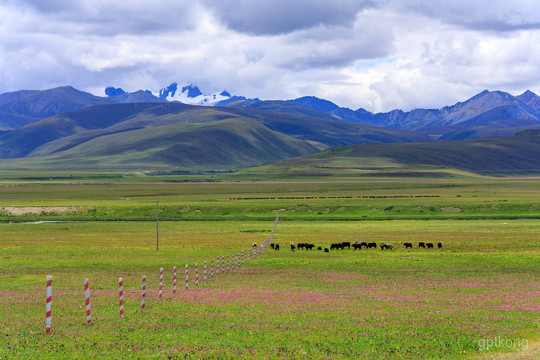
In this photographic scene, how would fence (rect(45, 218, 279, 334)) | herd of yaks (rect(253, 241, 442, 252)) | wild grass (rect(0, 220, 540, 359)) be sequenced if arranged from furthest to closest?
herd of yaks (rect(253, 241, 442, 252)) < fence (rect(45, 218, 279, 334)) < wild grass (rect(0, 220, 540, 359))

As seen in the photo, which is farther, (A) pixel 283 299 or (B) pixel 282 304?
(A) pixel 283 299

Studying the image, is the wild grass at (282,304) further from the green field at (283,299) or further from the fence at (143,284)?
the fence at (143,284)

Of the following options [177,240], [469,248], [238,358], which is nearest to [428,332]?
[238,358]

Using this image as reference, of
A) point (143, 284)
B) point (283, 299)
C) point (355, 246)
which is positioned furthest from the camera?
point (355, 246)

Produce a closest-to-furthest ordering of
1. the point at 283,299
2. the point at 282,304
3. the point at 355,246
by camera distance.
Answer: the point at 282,304
the point at 283,299
the point at 355,246

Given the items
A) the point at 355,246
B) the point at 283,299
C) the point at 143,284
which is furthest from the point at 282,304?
the point at 355,246

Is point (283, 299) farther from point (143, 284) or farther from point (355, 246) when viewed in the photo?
point (355, 246)

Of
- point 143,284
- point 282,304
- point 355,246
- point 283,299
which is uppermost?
point 143,284

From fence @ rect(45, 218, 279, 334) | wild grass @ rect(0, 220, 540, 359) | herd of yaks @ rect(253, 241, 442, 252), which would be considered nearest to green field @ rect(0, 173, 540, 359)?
wild grass @ rect(0, 220, 540, 359)

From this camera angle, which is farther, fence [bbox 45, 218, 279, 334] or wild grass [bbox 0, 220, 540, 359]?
fence [bbox 45, 218, 279, 334]

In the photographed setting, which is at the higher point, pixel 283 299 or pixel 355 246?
pixel 283 299

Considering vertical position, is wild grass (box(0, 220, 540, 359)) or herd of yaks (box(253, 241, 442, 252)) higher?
wild grass (box(0, 220, 540, 359))

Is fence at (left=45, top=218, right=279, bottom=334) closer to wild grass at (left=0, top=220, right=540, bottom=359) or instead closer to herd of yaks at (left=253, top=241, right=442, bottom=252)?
wild grass at (left=0, top=220, right=540, bottom=359)

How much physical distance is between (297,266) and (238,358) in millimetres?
27968
